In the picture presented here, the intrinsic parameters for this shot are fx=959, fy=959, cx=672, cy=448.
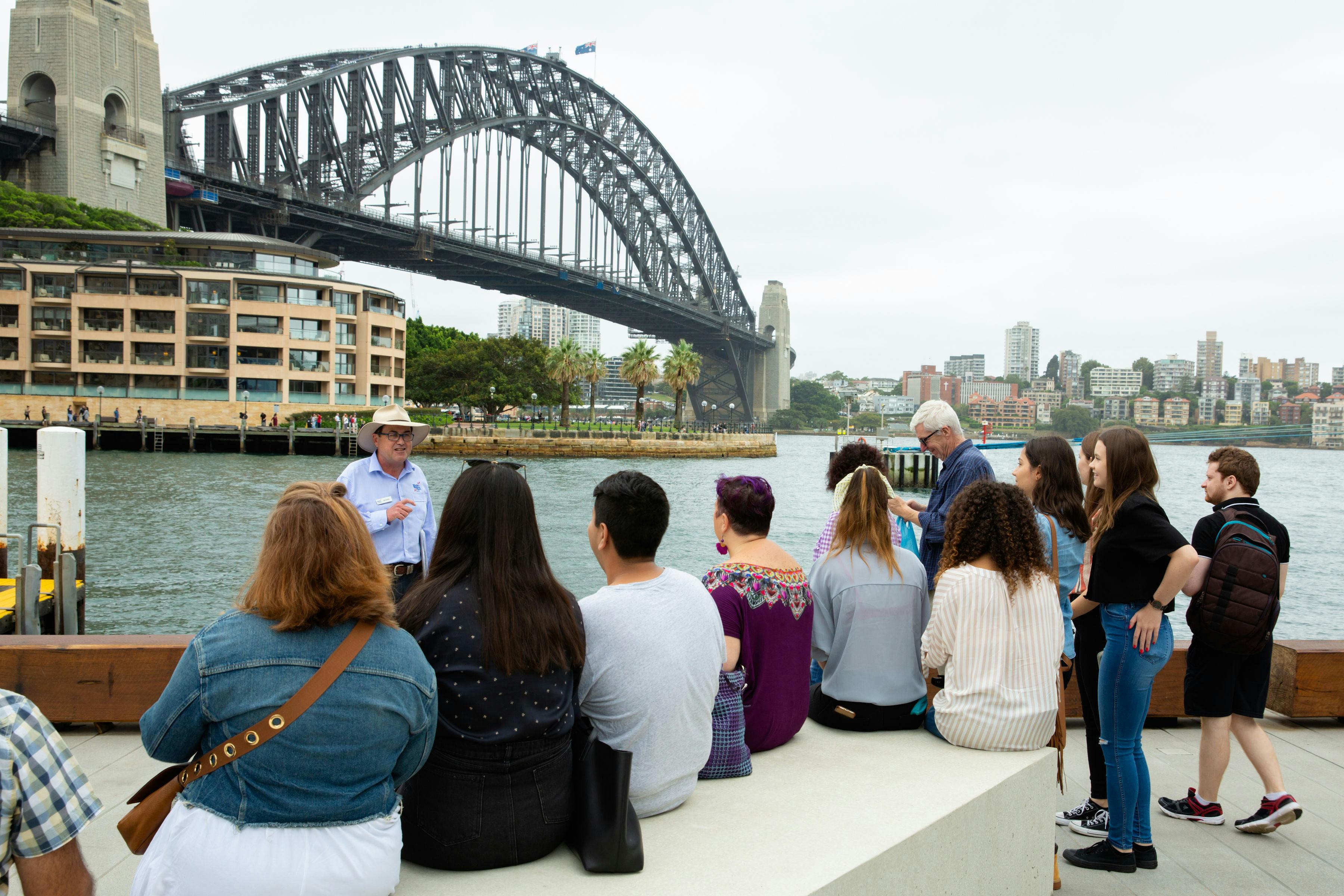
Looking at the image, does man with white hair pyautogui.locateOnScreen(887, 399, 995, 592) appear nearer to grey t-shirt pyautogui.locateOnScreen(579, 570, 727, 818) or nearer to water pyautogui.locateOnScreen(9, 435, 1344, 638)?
grey t-shirt pyautogui.locateOnScreen(579, 570, 727, 818)

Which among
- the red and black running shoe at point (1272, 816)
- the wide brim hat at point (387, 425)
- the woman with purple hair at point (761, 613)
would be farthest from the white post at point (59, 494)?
the red and black running shoe at point (1272, 816)

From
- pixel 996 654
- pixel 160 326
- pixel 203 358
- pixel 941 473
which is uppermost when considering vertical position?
pixel 160 326

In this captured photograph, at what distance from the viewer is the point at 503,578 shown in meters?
2.00

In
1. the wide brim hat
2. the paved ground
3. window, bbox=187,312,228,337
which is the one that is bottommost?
the paved ground

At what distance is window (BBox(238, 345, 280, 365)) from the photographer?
1928 inches

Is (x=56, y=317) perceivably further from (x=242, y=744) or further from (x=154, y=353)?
(x=242, y=744)

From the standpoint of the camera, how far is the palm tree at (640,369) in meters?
55.9

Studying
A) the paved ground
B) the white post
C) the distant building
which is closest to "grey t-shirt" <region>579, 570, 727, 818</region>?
the paved ground

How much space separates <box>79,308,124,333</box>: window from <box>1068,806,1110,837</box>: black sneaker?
5368cm

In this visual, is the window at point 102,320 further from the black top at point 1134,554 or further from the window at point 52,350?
the black top at point 1134,554

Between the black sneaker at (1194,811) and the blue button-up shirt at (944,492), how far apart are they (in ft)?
3.66

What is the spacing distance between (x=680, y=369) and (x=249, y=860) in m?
56.4

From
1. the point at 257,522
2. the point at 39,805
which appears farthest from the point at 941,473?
the point at 257,522

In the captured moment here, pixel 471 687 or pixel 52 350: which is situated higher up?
pixel 52 350
